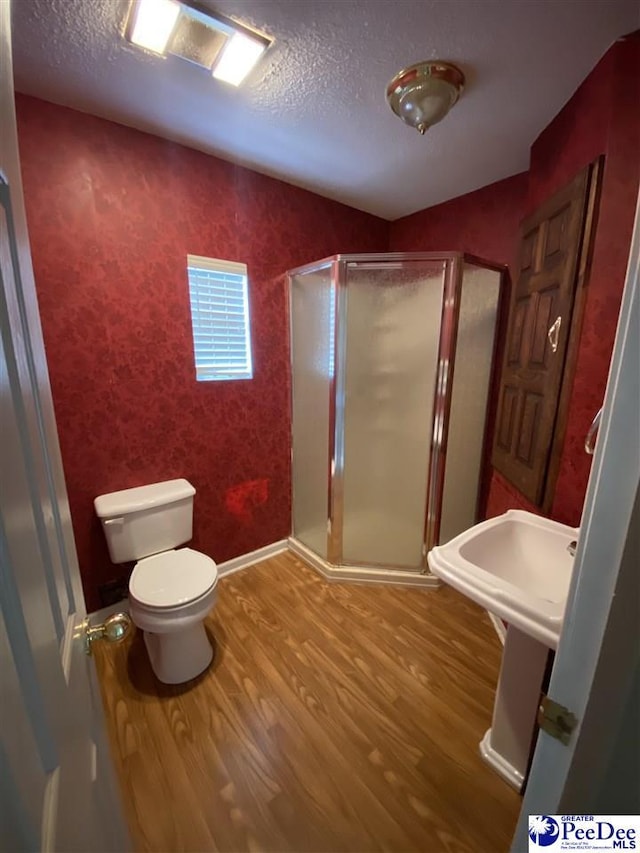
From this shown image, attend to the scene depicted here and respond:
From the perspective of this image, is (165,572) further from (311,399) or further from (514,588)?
(514,588)

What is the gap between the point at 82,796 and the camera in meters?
0.51

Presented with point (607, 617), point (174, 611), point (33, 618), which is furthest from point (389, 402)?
point (33, 618)

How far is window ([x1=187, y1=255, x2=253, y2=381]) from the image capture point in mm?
1855

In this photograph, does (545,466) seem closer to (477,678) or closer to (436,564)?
(436,564)

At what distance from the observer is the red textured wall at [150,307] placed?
4.77 feet

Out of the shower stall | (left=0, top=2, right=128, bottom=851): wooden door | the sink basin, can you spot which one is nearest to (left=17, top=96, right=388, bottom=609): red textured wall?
the shower stall

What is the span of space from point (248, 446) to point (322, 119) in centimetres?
166

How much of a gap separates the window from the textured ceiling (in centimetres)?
55

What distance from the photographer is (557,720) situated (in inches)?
19.7

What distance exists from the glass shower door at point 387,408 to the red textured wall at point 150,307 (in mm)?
474

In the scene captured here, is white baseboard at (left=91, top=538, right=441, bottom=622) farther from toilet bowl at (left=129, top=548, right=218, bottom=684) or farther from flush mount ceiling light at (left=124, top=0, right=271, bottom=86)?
flush mount ceiling light at (left=124, top=0, right=271, bottom=86)

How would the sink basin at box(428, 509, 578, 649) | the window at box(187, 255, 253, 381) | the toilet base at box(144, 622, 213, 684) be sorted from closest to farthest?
the sink basin at box(428, 509, 578, 649)
the toilet base at box(144, 622, 213, 684)
the window at box(187, 255, 253, 381)

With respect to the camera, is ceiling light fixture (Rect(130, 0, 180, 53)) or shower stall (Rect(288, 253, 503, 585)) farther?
shower stall (Rect(288, 253, 503, 585))

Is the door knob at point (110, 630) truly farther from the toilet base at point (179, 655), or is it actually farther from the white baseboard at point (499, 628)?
the white baseboard at point (499, 628)
